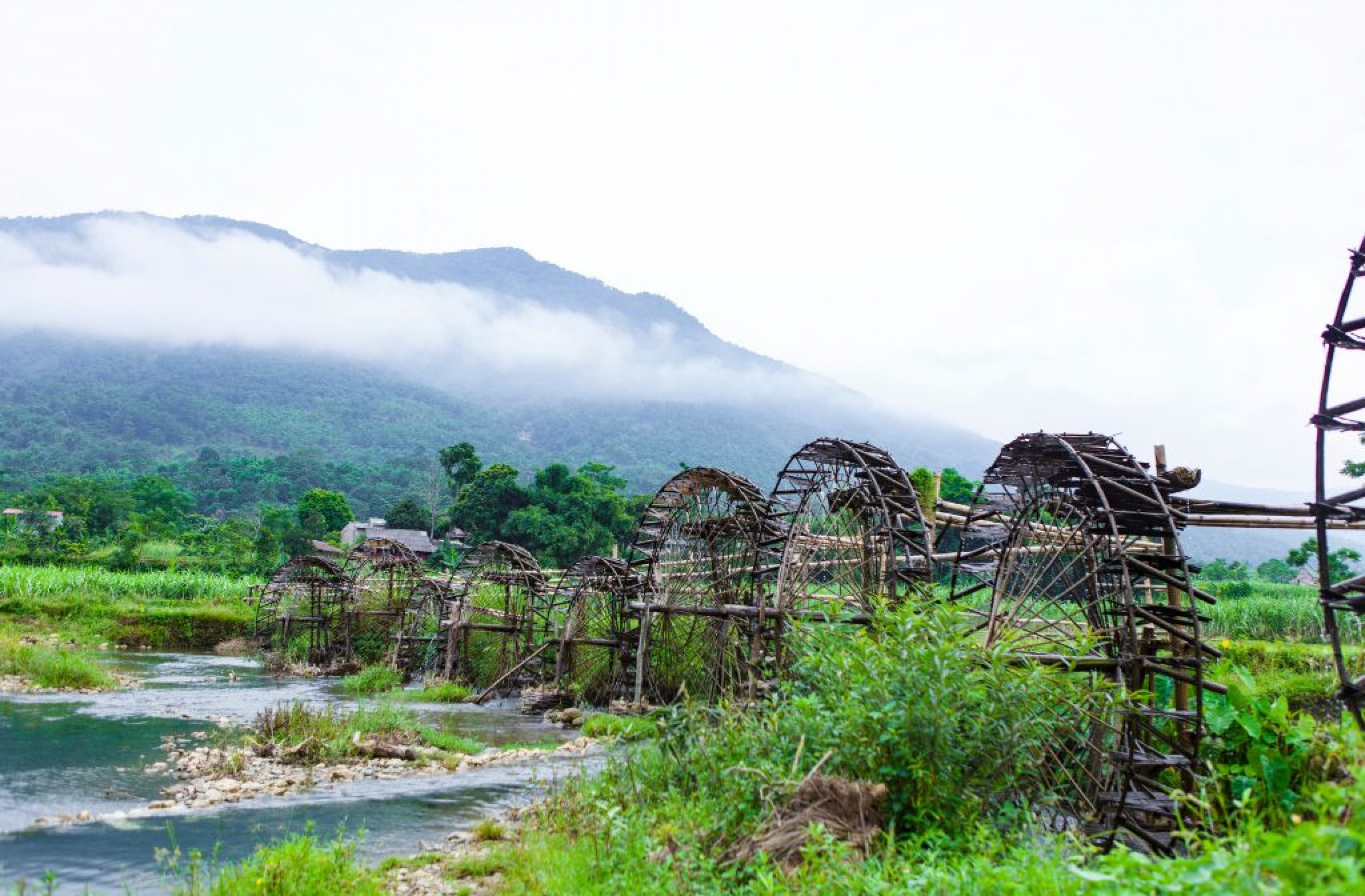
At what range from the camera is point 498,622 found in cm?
2816

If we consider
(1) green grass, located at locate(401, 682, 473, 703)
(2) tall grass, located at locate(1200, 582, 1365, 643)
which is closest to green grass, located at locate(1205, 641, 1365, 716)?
(2) tall grass, located at locate(1200, 582, 1365, 643)

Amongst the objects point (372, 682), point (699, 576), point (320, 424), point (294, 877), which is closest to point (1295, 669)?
point (699, 576)

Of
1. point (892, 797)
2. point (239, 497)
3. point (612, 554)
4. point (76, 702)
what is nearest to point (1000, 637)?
point (892, 797)

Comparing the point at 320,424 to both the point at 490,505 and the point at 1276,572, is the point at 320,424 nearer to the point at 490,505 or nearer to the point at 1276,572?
the point at 490,505

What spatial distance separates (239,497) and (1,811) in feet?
235

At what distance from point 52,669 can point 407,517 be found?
4144 cm

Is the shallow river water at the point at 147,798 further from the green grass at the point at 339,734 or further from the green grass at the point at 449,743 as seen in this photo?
the green grass at the point at 339,734

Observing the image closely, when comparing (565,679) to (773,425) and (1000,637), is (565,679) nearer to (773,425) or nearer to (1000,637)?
(1000,637)

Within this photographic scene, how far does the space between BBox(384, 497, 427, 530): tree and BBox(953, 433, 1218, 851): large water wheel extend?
2256 inches

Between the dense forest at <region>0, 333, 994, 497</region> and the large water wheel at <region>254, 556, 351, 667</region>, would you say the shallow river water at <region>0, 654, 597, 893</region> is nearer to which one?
the large water wheel at <region>254, 556, 351, 667</region>

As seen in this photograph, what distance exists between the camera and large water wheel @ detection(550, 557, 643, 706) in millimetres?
22609

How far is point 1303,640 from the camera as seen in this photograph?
2030 centimetres

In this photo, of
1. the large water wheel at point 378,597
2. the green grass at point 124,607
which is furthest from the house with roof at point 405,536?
the large water wheel at point 378,597

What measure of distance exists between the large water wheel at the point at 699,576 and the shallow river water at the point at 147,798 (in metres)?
2.96
